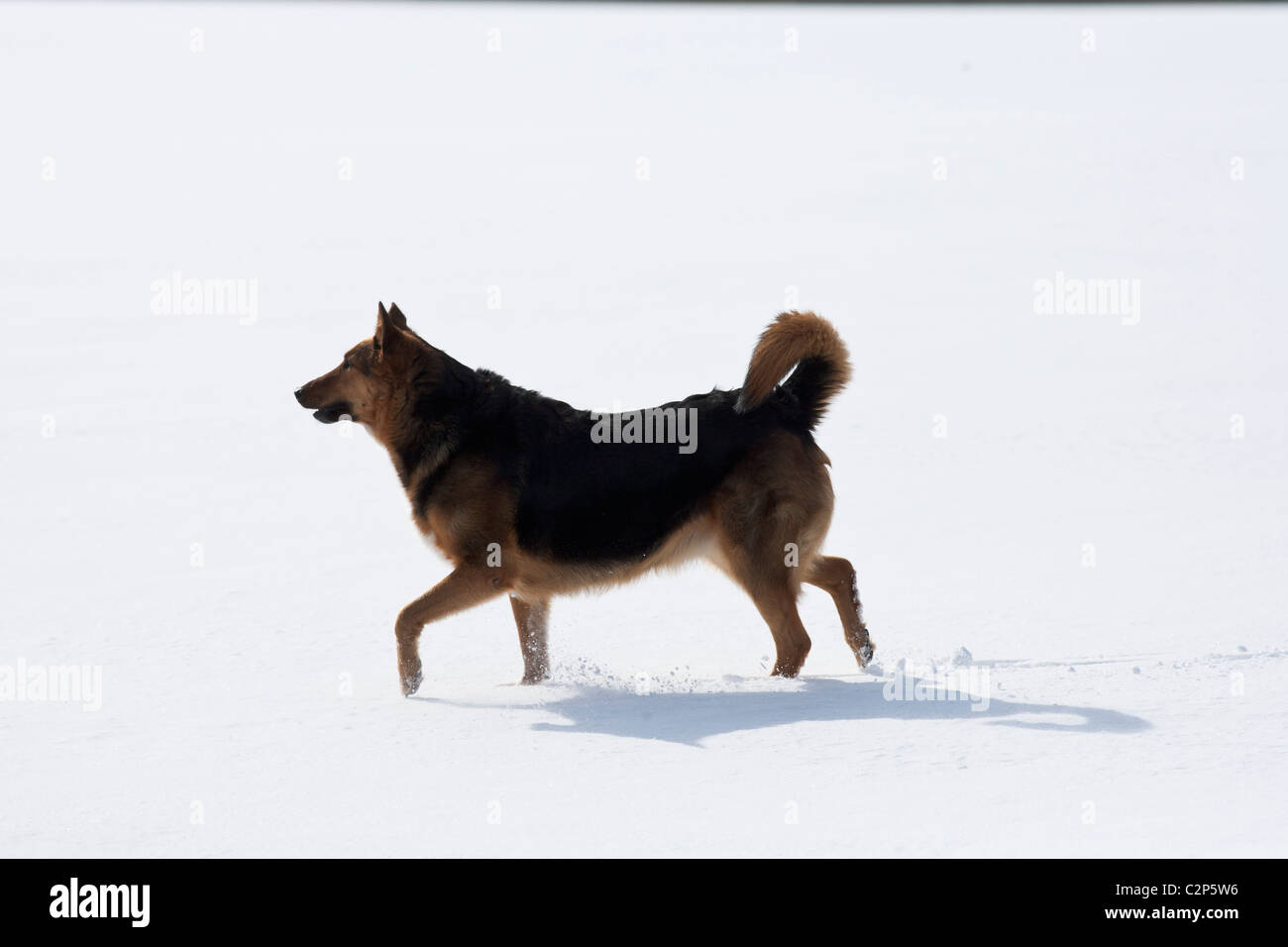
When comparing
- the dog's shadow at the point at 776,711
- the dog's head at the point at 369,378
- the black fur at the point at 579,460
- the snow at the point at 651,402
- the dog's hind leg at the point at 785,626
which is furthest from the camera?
the dog's head at the point at 369,378

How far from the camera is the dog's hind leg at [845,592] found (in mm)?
7594

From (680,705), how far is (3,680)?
146 inches

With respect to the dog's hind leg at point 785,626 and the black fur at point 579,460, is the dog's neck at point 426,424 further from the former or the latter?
the dog's hind leg at point 785,626

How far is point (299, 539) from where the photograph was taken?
36.8ft

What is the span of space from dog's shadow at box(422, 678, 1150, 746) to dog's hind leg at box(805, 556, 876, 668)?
52 centimetres

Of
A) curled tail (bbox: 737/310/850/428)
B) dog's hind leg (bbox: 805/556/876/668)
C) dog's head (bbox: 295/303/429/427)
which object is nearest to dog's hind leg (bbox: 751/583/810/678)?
dog's hind leg (bbox: 805/556/876/668)

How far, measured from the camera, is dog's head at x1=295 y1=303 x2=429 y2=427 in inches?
295

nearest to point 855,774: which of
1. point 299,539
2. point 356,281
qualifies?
point 299,539

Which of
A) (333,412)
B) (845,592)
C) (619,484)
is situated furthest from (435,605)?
(845,592)

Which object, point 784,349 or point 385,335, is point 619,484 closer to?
point 784,349

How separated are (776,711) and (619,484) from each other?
140cm

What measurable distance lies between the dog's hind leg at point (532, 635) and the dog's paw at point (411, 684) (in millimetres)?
604

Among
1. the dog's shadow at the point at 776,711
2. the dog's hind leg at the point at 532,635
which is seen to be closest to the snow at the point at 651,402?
the dog's shadow at the point at 776,711

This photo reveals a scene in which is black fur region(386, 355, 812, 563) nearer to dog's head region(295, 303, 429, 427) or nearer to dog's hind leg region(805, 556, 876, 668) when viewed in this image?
dog's head region(295, 303, 429, 427)
